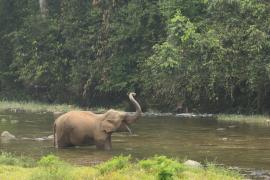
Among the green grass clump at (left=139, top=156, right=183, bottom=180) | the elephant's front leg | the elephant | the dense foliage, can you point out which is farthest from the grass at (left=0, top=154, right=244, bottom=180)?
the dense foliage

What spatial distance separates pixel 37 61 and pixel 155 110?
10.2m

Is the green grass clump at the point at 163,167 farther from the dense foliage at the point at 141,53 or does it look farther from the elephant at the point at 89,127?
the dense foliage at the point at 141,53

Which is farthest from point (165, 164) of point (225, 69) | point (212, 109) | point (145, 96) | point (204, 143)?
point (145, 96)

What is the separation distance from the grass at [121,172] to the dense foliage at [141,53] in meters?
15.1

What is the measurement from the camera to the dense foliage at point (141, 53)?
2825cm

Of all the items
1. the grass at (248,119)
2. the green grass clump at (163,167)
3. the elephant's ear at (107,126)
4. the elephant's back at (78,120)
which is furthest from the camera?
the grass at (248,119)

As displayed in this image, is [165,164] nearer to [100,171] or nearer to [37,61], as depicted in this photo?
[100,171]

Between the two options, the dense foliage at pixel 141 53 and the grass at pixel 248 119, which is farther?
the dense foliage at pixel 141 53

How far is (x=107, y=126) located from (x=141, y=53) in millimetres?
17619

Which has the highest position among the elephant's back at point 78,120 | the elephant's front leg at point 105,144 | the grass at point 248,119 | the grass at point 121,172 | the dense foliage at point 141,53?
the dense foliage at point 141,53

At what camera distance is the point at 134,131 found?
22.5m

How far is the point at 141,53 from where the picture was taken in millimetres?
35625

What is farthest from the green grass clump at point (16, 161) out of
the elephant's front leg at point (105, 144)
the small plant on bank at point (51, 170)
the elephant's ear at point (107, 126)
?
the elephant's ear at point (107, 126)

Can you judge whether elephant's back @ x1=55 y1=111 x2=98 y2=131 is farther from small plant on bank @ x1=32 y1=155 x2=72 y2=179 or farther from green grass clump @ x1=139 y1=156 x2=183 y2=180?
green grass clump @ x1=139 y1=156 x2=183 y2=180
